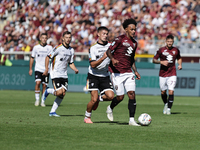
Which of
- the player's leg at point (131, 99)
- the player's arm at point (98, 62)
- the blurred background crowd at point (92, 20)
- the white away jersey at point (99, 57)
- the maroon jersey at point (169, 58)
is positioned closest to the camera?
the player's arm at point (98, 62)

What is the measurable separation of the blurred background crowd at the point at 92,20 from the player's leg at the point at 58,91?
12.1 meters

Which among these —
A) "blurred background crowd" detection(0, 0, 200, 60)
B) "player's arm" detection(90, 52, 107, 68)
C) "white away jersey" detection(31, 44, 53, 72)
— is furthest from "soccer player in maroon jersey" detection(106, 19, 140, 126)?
"blurred background crowd" detection(0, 0, 200, 60)

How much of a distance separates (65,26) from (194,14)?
28.6 ft

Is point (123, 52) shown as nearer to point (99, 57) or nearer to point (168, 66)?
point (99, 57)

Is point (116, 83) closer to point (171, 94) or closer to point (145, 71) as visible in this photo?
point (171, 94)

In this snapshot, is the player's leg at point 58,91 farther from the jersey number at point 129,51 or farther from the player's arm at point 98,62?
the jersey number at point 129,51

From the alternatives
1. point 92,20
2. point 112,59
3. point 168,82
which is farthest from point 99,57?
point 92,20

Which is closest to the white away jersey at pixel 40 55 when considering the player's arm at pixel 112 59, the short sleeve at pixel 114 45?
the short sleeve at pixel 114 45

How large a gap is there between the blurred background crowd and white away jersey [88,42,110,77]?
43.8ft

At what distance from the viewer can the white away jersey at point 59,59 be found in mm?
10969

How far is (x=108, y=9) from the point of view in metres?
27.5

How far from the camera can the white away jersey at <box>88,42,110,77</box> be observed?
907cm

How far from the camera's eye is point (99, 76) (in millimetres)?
9336

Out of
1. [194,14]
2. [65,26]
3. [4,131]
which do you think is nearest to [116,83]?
[4,131]
